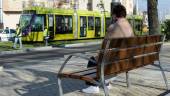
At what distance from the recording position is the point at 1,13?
72562 millimetres

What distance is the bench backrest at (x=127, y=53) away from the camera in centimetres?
722

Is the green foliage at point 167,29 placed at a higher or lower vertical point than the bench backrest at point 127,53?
lower

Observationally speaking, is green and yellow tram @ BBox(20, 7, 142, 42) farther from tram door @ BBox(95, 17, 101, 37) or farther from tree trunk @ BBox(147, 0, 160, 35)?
tree trunk @ BBox(147, 0, 160, 35)

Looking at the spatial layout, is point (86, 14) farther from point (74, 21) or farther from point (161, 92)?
point (161, 92)

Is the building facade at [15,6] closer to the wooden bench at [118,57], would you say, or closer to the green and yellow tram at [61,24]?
the green and yellow tram at [61,24]

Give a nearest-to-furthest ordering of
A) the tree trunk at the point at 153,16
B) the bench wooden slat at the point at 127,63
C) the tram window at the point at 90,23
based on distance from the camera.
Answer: the bench wooden slat at the point at 127,63 → the tree trunk at the point at 153,16 → the tram window at the point at 90,23

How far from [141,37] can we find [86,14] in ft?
126

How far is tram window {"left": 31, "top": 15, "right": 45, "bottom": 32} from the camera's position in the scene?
1539 inches

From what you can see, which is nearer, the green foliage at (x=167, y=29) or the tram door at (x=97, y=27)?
the green foliage at (x=167, y=29)

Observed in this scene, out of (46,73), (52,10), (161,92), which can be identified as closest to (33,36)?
(52,10)

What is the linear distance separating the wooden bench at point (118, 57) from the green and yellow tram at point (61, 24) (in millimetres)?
30326

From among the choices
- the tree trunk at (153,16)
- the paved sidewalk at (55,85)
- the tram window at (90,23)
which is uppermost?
the tree trunk at (153,16)

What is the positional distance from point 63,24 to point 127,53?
34.5 metres

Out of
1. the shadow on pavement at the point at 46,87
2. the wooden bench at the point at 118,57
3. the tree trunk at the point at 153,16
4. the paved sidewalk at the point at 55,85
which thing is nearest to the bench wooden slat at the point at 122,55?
the wooden bench at the point at 118,57
